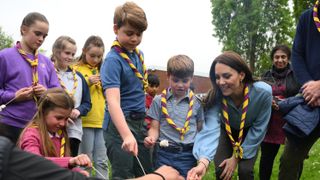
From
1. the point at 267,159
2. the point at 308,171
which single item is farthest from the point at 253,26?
the point at 267,159

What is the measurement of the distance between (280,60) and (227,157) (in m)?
2.08

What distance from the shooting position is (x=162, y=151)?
3752 mm

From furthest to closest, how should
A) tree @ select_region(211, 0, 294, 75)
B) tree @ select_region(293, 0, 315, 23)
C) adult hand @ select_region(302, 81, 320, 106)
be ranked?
tree @ select_region(211, 0, 294, 75), tree @ select_region(293, 0, 315, 23), adult hand @ select_region(302, 81, 320, 106)

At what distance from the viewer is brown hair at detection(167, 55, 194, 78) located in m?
3.71

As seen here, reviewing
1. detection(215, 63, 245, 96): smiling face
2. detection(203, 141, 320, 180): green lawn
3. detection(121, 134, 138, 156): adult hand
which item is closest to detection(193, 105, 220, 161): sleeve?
detection(215, 63, 245, 96): smiling face

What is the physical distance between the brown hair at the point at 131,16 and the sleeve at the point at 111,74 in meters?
0.31

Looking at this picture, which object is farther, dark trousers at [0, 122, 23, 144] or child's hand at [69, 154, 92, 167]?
dark trousers at [0, 122, 23, 144]

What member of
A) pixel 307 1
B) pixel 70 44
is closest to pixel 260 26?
pixel 307 1

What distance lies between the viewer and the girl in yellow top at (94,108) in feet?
16.0

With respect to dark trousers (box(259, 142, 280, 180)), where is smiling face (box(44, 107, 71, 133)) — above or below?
above

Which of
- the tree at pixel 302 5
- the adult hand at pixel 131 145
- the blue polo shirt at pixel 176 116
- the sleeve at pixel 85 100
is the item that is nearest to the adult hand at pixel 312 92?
the blue polo shirt at pixel 176 116

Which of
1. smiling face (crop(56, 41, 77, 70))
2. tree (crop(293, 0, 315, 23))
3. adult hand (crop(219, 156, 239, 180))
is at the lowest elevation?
adult hand (crop(219, 156, 239, 180))

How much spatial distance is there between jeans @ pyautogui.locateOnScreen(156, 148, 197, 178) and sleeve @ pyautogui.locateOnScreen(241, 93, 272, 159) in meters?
0.59

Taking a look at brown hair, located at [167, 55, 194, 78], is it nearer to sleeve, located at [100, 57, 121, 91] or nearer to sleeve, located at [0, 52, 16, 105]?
sleeve, located at [100, 57, 121, 91]
